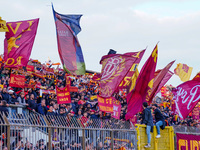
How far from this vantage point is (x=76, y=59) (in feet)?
70.3

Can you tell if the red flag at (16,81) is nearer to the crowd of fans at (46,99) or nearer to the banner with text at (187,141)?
the crowd of fans at (46,99)

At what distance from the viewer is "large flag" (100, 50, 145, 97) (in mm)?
22156

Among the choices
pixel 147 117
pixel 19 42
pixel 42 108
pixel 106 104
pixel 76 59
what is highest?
pixel 19 42

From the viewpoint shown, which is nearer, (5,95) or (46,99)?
(5,95)

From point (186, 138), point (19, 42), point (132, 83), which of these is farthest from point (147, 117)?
point (132, 83)

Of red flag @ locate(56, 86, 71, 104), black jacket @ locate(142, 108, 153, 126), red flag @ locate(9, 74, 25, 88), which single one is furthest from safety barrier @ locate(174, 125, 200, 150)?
red flag @ locate(9, 74, 25, 88)

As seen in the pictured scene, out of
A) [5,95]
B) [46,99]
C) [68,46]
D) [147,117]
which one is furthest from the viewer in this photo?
[46,99]

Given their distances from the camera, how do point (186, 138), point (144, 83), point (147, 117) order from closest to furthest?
point (147, 117)
point (186, 138)
point (144, 83)

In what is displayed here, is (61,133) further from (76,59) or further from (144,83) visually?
A: (144,83)

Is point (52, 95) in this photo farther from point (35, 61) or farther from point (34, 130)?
point (34, 130)

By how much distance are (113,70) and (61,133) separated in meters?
7.22

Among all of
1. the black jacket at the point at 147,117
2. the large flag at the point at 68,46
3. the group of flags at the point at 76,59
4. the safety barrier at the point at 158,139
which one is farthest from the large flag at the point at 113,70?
the safety barrier at the point at 158,139

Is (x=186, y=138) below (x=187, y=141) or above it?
above

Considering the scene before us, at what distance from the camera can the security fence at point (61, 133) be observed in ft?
45.4
